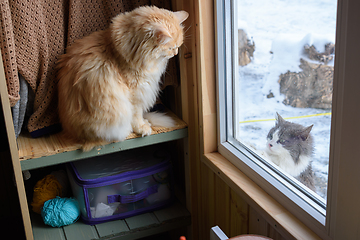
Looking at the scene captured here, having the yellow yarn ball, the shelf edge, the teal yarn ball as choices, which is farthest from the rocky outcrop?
the yellow yarn ball

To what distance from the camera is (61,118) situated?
1298 millimetres

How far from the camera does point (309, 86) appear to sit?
921 mm

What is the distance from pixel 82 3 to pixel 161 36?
1.64ft

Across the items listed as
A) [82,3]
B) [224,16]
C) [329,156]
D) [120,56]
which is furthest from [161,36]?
A: [329,156]

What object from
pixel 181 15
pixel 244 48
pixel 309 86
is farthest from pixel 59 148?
pixel 309 86

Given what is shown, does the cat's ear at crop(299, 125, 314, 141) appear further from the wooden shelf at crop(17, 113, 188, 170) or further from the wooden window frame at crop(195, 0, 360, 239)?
the wooden shelf at crop(17, 113, 188, 170)

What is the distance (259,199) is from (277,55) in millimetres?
494

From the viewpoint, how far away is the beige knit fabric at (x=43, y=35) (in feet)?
3.67

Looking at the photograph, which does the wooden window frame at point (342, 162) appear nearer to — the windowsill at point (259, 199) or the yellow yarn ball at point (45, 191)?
the windowsill at point (259, 199)

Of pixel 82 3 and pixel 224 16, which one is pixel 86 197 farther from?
pixel 224 16

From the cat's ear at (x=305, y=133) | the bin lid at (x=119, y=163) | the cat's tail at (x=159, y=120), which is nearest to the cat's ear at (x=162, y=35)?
the cat's tail at (x=159, y=120)

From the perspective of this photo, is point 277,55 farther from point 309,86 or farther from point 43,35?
point 43,35

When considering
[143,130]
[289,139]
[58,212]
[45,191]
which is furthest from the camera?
[45,191]

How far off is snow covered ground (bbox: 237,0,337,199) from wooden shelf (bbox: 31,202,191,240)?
56 cm
